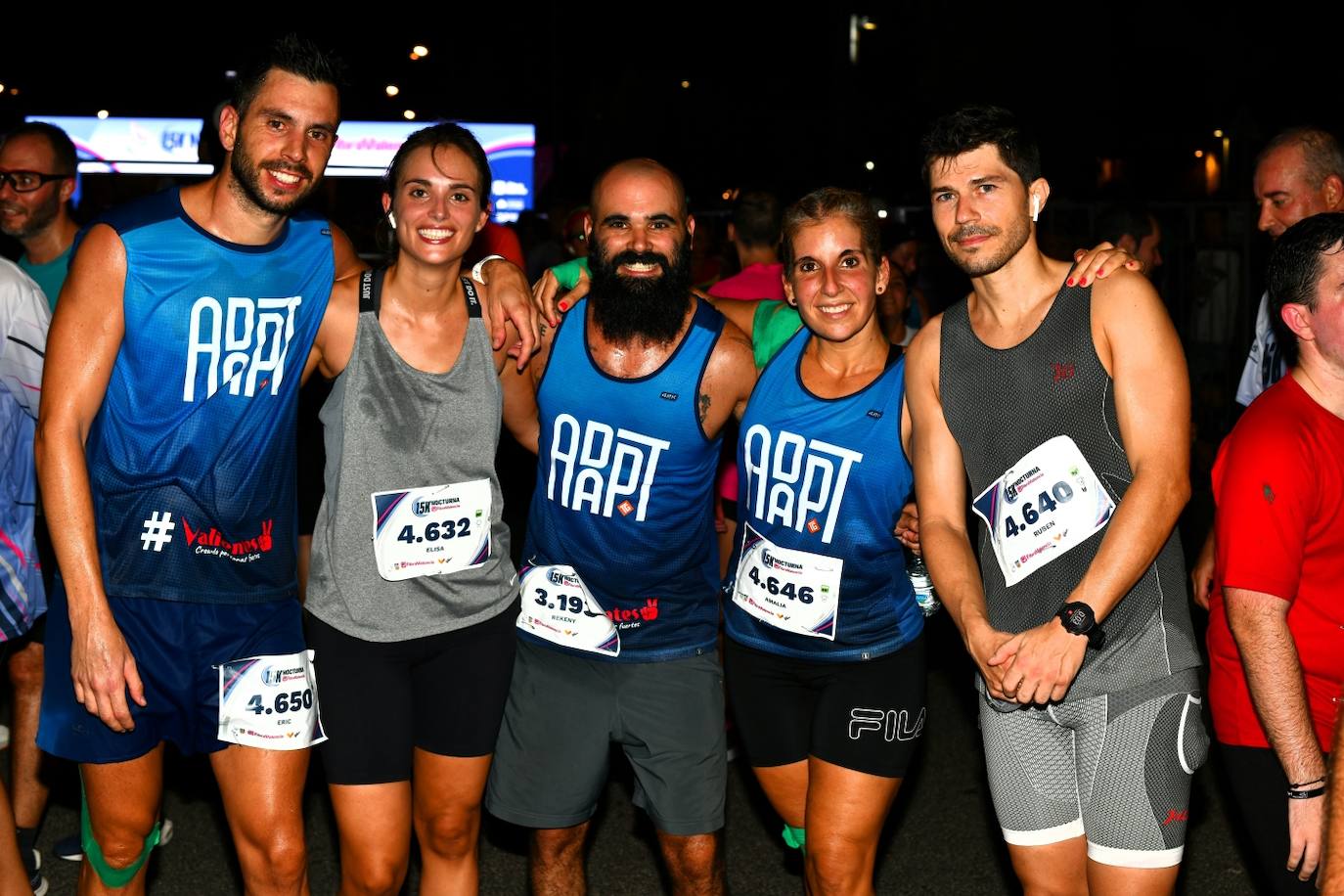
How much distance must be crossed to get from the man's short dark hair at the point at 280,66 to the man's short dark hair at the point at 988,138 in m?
1.65

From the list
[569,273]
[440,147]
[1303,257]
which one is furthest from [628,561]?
[1303,257]

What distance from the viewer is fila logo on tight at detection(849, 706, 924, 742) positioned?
3.76 meters

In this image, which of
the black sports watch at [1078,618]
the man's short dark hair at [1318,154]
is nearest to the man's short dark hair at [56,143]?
the black sports watch at [1078,618]

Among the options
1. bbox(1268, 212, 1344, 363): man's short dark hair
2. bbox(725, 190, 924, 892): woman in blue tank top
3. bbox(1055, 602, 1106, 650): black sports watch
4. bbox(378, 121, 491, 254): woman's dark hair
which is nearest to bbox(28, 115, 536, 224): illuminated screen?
bbox(378, 121, 491, 254): woman's dark hair

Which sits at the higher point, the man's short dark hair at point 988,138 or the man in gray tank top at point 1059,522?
the man's short dark hair at point 988,138

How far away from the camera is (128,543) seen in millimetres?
3455

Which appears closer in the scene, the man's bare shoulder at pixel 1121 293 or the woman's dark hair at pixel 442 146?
the man's bare shoulder at pixel 1121 293

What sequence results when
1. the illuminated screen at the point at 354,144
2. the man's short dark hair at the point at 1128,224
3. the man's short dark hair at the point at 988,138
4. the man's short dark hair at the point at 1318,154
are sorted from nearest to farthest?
the man's short dark hair at the point at 988,138 → the man's short dark hair at the point at 1318,154 → the man's short dark hair at the point at 1128,224 → the illuminated screen at the point at 354,144

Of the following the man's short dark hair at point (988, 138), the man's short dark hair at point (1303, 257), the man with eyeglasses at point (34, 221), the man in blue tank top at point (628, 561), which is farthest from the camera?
the man with eyeglasses at point (34, 221)

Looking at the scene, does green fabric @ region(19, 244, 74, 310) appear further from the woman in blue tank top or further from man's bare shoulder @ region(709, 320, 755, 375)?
the woman in blue tank top

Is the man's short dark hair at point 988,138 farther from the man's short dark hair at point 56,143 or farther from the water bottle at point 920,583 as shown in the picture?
the man's short dark hair at point 56,143

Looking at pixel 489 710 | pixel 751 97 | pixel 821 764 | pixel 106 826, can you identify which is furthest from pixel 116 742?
pixel 751 97

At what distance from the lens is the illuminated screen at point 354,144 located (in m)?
21.6

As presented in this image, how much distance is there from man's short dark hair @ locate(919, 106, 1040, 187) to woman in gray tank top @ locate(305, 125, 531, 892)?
1.30m
